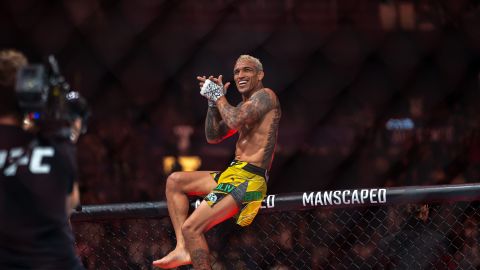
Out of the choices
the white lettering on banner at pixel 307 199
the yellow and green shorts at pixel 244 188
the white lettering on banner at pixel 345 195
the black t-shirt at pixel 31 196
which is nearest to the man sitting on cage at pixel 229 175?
the yellow and green shorts at pixel 244 188

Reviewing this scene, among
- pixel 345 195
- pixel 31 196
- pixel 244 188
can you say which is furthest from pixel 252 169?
pixel 31 196

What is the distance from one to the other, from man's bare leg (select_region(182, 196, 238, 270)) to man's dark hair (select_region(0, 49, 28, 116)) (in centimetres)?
82

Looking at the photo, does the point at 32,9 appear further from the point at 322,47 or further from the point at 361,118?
the point at 361,118

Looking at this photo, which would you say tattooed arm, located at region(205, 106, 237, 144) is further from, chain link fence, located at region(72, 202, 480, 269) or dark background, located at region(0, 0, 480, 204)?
chain link fence, located at region(72, 202, 480, 269)

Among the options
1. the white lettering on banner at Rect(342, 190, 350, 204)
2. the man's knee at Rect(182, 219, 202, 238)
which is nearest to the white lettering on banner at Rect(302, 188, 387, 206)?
the white lettering on banner at Rect(342, 190, 350, 204)

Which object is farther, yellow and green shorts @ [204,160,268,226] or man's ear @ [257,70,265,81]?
man's ear @ [257,70,265,81]

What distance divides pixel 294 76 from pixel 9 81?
1107 mm

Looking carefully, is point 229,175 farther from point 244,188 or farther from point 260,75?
point 260,75

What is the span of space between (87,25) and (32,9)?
0.18 meters

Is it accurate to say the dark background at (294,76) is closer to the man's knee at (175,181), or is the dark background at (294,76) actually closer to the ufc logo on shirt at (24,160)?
the man's knee at (175,181)

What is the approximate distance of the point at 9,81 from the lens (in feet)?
4.77

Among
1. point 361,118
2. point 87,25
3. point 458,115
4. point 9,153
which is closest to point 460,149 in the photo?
point 458,115

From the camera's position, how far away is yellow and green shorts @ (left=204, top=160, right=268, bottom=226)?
7.12 ft

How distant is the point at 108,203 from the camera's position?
96.0 inches
